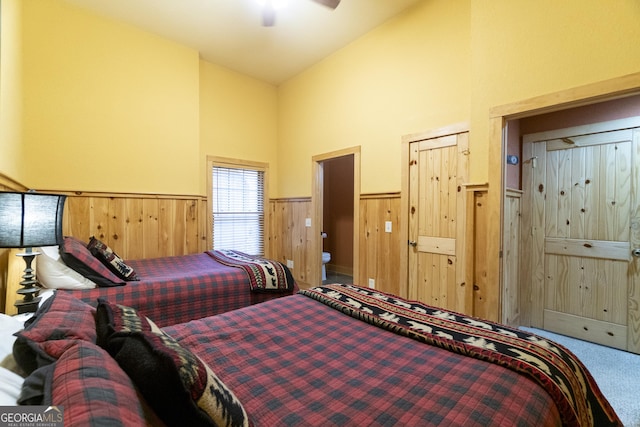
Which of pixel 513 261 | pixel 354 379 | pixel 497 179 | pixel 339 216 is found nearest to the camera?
pixel 354 379

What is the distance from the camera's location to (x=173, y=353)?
77 cm

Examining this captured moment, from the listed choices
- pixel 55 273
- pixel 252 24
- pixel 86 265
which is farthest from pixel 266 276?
pixel 252 24

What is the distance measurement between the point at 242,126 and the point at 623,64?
164 inches

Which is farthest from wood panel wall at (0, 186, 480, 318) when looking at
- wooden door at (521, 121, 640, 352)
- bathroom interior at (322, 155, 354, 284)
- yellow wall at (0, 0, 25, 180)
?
bathroom interior at (322, 155, 354, 284)

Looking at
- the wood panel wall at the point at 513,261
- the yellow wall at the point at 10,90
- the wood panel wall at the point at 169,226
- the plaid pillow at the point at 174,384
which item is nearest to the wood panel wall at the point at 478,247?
the wood panel wall at the point at 513,261

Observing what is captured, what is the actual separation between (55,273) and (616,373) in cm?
420

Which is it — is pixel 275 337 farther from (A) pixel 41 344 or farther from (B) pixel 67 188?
(B) pixel 67 188

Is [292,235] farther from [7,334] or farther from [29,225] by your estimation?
[7,334]

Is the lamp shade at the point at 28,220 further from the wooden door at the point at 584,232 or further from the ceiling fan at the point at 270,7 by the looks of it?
the wooden door at the point at 584,232

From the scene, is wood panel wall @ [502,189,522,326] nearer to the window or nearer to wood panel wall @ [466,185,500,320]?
wood panel wall @ [466,185,500,320]

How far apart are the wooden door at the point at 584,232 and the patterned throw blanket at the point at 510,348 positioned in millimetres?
2048

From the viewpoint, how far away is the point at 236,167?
176 inches

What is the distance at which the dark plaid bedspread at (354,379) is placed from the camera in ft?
2.85

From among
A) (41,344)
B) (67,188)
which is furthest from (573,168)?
(67,188)
